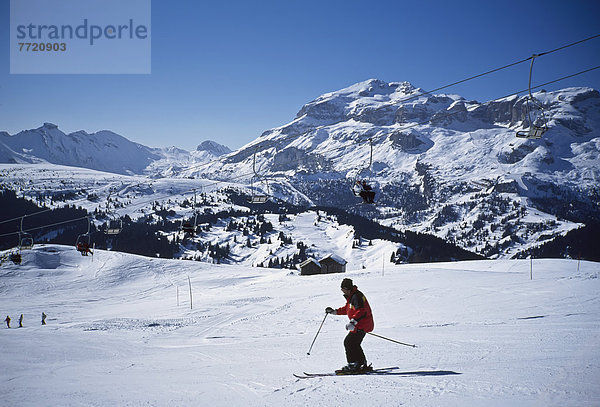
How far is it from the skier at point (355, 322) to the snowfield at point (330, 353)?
67cm

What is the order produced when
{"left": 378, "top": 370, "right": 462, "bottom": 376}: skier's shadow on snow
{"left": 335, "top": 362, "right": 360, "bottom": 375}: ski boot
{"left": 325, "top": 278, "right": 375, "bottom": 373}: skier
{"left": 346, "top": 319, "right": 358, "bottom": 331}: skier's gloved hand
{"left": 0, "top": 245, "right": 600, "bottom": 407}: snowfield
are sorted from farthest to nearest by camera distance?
{"left": 335, "top": 362, "right": 360, "bottom": 375}: ski boot, {"left": 325, "top": 278, "right": 375, "bottom": 373}: skier, {"left": 378, "top": 370, "right": 462, "bottom": 376}: skier's shadow on snow, {"left": 346, "top": 319, "right": 358, "bottom": 331}: skier's gloved hand, {"left": 0, "top": 245, "right": 600, "bottom": 407}: snowfield

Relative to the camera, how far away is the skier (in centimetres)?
888

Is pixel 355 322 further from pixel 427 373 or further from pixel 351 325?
pixel 427 373

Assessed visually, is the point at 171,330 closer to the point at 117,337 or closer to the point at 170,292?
the point at 117,337

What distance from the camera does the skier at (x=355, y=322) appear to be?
8.88 metres

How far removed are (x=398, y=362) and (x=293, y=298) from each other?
25319mm

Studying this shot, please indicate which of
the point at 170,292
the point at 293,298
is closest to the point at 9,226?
the point at 170,292

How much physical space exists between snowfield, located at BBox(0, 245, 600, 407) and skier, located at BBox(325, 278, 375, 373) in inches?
26.2

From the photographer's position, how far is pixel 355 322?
8.75 m

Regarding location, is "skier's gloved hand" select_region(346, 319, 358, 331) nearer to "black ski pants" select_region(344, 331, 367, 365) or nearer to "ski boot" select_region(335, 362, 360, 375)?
"black ski pants" select_region(344, 331, 367, 365)

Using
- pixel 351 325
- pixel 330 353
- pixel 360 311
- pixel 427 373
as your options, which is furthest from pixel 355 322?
pixel 330 353

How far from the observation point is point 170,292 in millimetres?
55781

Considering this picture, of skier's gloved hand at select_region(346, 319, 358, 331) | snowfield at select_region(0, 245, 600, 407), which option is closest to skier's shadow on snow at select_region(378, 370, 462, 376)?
snowfield at select_region(0, 245, 600, 407)

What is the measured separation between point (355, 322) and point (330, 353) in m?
4.53
